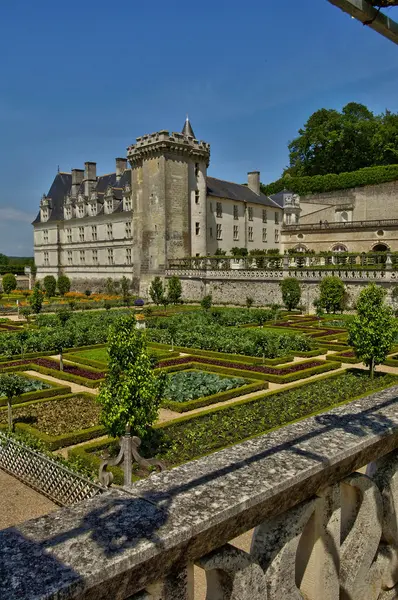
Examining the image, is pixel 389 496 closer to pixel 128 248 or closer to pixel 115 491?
pixel 115 491

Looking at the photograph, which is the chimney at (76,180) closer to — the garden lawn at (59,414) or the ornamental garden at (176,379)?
the ornamental garden at (176,379)

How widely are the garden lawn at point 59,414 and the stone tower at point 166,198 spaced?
101ft

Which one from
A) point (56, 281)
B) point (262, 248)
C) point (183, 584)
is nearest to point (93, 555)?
point (183, 584)

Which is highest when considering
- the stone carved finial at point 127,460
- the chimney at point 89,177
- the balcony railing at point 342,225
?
the chimney at point 89,177

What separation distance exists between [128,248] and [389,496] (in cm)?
4703

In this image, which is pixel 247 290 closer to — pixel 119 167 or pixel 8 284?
pixel 119 167

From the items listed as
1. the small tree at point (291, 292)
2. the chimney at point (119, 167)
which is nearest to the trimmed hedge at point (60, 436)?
the small tree at point (291, 292)

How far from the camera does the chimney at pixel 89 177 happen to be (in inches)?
2138

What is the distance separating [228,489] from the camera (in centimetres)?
201

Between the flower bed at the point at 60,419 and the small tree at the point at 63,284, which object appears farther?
the small tree at the point at 63,284

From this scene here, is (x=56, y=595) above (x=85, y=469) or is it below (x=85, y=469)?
above

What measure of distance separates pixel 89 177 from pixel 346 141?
2869cm

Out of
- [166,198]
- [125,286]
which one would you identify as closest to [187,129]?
[166,198]

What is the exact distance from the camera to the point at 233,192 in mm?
52062
